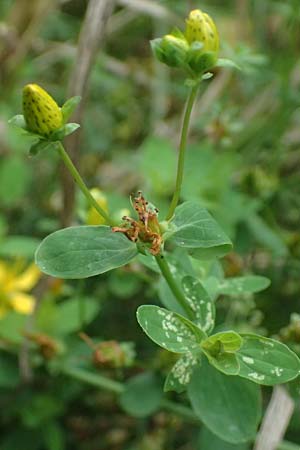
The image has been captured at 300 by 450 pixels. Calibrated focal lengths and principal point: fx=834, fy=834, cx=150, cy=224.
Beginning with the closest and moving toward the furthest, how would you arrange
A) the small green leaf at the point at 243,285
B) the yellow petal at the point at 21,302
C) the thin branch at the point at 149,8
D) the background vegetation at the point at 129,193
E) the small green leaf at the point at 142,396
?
the small green leaf at the point at 243,285 < the small green leaf at the point at 142,396 < the background vegetation at the point at 129,193 < the yellow petal at the point at 21,302 < the thin branch at the point at 149,8

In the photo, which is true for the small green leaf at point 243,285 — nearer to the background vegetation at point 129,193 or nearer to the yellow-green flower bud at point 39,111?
the background vegetation at point 129,193

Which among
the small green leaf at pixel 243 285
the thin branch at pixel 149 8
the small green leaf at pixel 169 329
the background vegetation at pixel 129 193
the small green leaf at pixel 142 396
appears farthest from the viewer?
the thin branch at pixel 149 8

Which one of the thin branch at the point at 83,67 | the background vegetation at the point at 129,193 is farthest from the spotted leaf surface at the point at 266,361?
the thin branch at the point at 83,67

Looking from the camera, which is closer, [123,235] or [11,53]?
[123,235]

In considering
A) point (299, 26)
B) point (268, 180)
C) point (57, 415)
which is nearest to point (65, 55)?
point (299, 26)

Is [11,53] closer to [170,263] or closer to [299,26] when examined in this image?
[299,26]

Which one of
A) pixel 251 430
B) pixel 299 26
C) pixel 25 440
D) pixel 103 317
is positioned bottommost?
pixel 25 440

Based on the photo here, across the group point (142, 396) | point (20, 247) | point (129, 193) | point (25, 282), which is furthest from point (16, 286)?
point (142, 396)
